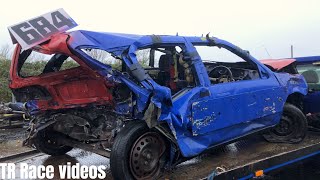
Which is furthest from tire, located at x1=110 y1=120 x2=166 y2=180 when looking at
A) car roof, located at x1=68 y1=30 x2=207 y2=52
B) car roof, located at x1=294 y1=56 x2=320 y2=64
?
car roof, located at x1=294 y1=56 x2=320 y2=64

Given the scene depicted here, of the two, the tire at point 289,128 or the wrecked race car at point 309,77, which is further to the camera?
the wrecked race car at point 309,77

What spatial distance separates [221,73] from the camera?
518cm

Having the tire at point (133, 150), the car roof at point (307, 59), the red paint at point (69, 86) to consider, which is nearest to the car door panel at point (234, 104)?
the tire at point (133, 150)

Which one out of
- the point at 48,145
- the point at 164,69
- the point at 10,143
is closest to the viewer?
the point at 164,69

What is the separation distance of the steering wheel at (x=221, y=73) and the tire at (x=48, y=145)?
2.28 meters

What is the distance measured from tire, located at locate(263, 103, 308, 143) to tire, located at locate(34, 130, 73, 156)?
116 inches

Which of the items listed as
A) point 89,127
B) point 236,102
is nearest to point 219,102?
point 236,102

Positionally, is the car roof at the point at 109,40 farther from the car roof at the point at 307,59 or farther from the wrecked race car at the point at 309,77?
the car roof at the point at 307,59

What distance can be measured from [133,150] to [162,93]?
2.08ft

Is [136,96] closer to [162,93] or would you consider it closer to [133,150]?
[162,93]

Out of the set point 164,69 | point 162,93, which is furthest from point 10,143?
point 162,93

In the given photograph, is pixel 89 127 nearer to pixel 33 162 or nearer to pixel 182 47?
pixel 33 162

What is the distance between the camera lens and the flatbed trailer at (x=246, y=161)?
3744 mm

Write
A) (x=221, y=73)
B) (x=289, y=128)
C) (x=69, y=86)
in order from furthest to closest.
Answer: (x=289, y=128) < (x=221, y=73) < (x=69, y=86)
